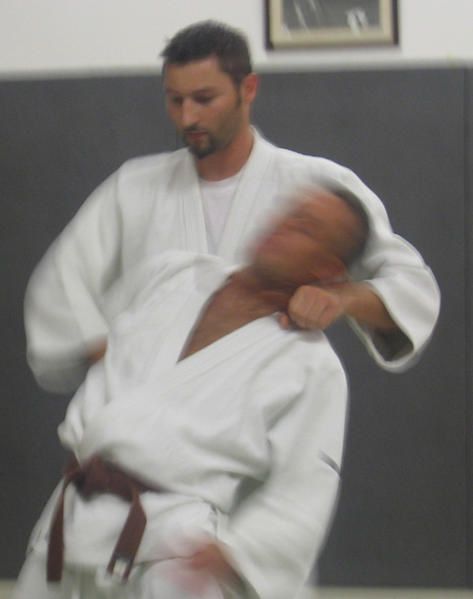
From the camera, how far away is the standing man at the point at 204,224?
1306 millimetres

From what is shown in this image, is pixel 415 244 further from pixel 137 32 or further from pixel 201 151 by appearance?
pixel 201 151

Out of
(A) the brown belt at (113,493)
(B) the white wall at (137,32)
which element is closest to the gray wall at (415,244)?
(B) the white wall at (137,32)

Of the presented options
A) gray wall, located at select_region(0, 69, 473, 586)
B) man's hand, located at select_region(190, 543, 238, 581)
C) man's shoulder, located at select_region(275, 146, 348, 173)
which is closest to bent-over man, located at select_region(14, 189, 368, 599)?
man's hand, located at select_region(190, 543, 238, 581)

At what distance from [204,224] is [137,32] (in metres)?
1.42

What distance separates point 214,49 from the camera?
1303mm

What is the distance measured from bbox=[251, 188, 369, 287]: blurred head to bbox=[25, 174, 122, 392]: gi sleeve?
9.3 inches

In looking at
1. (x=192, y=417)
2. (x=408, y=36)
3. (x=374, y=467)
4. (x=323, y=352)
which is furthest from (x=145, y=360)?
(x=408, y=36)

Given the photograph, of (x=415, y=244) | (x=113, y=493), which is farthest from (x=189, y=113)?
(x=415, y=244)

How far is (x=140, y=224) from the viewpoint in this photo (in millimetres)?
1373

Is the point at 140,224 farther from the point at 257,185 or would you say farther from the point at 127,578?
the point at 127,578

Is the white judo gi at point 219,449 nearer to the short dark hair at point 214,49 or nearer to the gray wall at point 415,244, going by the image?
the short dark hair at point 214,49

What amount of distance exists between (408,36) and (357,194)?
54.0 inches

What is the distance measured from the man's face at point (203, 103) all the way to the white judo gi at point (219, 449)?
0.24 meters

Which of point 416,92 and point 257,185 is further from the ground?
point 257,185
